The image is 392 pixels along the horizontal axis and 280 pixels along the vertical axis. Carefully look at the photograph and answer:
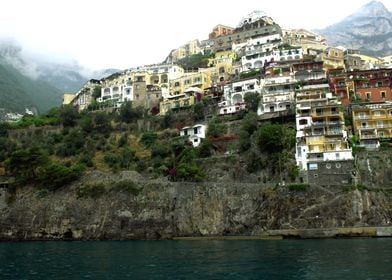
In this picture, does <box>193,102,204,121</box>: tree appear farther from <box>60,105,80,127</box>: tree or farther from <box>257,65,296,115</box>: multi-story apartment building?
<box>60,105,80,127</box>: tree

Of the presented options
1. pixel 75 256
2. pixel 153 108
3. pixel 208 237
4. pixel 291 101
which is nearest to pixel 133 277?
pixel 75 256

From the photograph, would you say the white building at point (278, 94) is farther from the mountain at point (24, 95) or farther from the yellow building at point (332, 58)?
the mountain at point (24, 95)

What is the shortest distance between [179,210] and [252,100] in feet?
84.4

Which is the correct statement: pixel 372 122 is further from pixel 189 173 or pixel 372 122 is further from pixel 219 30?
pixel 219 30

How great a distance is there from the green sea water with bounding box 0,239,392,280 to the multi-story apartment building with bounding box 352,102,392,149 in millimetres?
22317

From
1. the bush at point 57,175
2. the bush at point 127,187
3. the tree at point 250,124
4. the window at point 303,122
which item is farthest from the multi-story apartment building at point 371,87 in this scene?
the bush at point 57,175

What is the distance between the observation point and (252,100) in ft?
261

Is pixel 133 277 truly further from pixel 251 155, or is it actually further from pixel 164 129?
pixel 164 129

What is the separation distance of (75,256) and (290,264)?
19742 mm

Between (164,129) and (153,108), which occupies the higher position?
(153,108)

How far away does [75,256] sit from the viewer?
43406 millimetres

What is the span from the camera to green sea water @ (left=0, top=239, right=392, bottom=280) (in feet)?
99.7

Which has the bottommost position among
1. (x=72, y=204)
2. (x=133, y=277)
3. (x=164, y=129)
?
(x=133, y=277)

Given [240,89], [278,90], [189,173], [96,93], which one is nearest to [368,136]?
[278,90]
